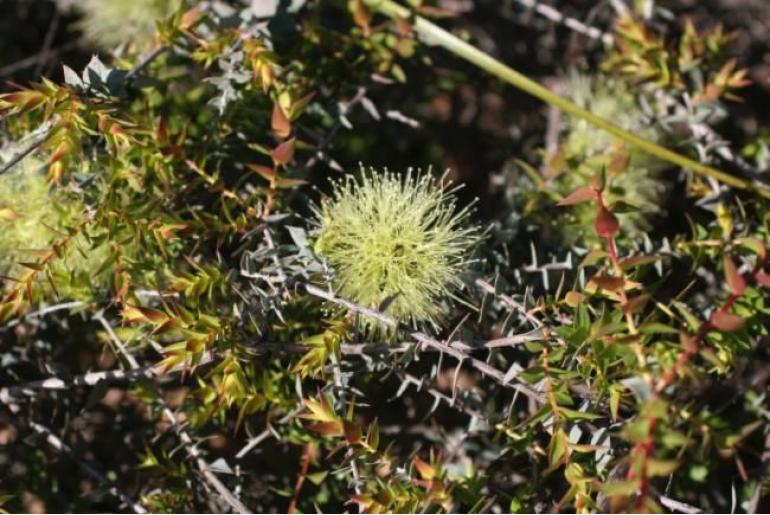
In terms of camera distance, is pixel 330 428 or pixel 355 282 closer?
pixel 330 428

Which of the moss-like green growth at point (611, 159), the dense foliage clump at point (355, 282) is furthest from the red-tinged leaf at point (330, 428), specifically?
the moss-like green growth at point (611, 159)

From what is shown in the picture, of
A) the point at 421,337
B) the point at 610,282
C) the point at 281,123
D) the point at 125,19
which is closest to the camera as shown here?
the point at 610,282

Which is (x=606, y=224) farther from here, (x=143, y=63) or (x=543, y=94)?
(x=143, y=63)

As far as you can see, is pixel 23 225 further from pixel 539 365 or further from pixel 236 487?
pixel 539 365

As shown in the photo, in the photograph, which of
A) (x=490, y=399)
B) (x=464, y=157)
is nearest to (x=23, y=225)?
(x=490, y=399)

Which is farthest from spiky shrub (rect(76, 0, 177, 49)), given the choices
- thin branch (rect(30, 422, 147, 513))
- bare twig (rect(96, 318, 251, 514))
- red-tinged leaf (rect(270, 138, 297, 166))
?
thin branch (rect(30, 422, 147, 513))

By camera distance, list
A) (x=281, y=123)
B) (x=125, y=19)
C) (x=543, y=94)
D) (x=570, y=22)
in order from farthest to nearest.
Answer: (x=570, y=22), (x=125, y=19), (x=543, y=94), (x=281, y=123)

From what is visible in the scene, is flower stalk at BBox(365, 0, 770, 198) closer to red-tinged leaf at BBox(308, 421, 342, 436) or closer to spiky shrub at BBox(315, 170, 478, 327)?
spiky shrub at BBox(315, 170, 478, 327)

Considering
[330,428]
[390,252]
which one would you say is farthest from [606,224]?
[330,428]
